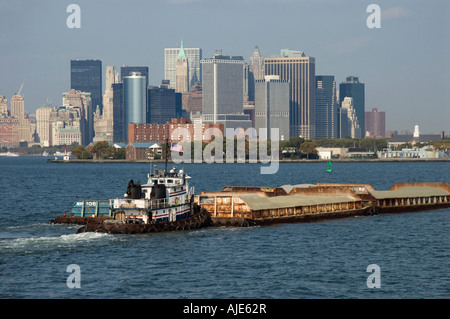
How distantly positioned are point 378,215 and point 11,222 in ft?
135

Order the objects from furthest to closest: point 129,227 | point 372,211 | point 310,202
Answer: point 372,211 → point 310,202 → point 129,227

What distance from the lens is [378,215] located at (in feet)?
290

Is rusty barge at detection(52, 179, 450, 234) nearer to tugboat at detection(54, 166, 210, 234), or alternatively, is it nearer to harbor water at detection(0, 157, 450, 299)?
tugboat at detection(54, 166, 210, 234)

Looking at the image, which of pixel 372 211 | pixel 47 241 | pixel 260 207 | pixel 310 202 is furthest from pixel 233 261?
pixel 372 211

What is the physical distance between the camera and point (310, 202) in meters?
82.9

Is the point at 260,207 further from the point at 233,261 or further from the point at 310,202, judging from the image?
the point at 233,261

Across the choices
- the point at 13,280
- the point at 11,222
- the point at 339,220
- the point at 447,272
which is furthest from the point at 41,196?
the point at 447,272

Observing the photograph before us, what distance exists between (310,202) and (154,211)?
2286 centimetres

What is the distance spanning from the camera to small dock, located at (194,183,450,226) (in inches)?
2950

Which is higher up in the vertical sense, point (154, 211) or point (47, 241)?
point (154, 211)

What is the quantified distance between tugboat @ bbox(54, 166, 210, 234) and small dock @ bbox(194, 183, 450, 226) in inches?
109

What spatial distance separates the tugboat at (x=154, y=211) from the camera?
65.1 m

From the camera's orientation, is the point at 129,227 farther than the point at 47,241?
Yes
